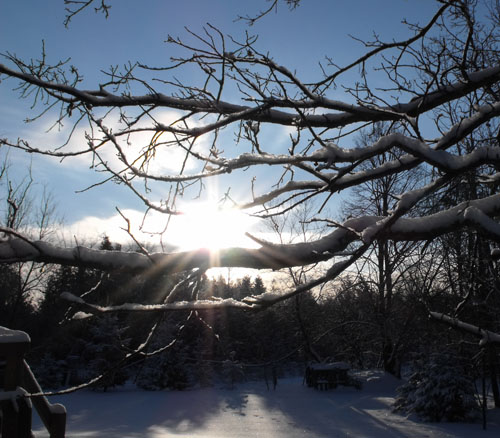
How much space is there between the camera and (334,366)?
1752 centimetres

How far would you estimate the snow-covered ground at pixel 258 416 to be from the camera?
9.62m

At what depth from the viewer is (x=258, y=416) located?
12.2 meters

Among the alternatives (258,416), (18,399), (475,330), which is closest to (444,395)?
(258,416)

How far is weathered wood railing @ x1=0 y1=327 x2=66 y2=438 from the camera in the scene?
4.11 meters

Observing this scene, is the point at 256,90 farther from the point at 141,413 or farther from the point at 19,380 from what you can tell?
the point at 141,413

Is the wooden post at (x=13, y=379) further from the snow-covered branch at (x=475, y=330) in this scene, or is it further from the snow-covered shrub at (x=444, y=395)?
the snow-covered shrub at (x=444, y=395)

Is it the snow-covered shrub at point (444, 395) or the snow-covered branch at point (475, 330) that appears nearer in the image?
the snow-covered branch at point (475, 330)

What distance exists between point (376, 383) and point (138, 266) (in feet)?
54.4

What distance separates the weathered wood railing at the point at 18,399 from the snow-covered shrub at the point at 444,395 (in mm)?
9462

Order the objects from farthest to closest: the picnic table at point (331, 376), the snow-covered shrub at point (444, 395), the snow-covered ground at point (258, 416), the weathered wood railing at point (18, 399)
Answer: the picnic table at point (331, 376)
the snow-covered shrub at point (444, 395)
the snow-covered ground at point (258, 416)
the weathered wood railing at point (18, 399)

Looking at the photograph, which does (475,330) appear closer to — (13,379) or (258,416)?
(13,379)

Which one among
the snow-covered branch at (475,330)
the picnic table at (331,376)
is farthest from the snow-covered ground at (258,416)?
the snow-covered branch at (475,330)

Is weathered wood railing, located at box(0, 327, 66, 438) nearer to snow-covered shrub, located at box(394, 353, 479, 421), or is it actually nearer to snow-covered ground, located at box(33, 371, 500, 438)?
snow-covered ground, located at box(33, 371, 500, 438)

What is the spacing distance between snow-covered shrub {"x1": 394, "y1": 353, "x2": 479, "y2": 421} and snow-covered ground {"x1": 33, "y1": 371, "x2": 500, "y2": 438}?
0.44 m
